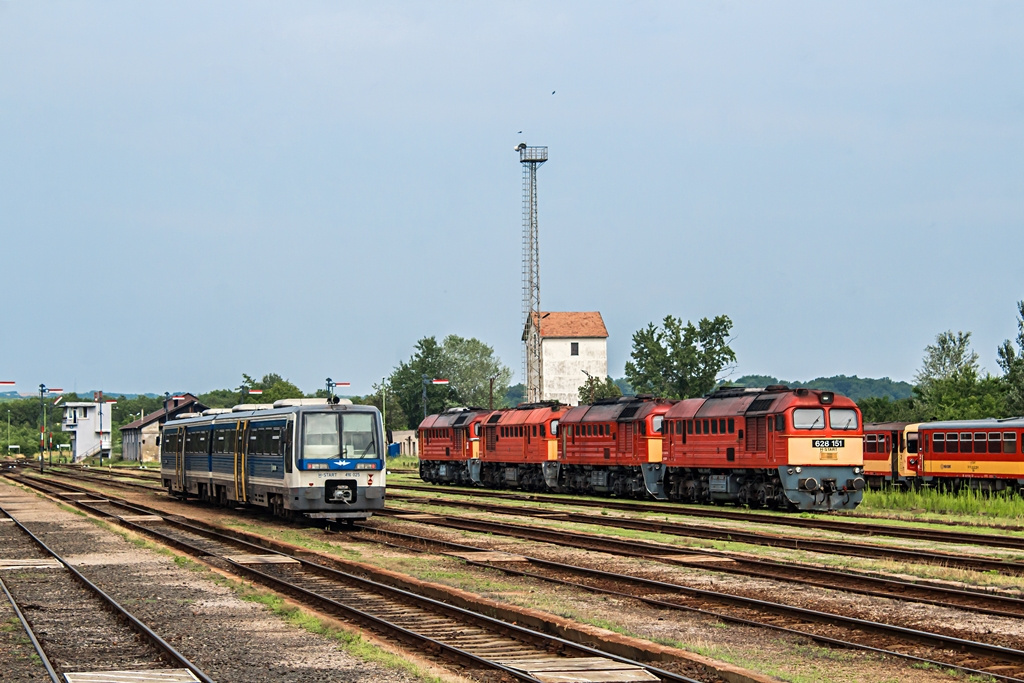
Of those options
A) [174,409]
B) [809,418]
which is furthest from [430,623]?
[174,409]

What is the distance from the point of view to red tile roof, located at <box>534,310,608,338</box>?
139625 mm

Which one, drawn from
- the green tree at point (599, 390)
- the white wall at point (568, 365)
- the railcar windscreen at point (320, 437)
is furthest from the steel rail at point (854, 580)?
the white wall at point (568, 365)

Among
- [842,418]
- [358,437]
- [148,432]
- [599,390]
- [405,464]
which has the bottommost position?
[405,464]

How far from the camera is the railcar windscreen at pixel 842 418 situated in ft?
117

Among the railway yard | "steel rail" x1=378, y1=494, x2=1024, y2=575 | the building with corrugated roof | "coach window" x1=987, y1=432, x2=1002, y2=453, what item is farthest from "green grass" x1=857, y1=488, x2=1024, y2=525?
the building with corrugated roof

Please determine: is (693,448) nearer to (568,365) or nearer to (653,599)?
(653,599)

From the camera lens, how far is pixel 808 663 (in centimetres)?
1225

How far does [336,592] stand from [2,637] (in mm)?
5251

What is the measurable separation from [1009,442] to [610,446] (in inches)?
561

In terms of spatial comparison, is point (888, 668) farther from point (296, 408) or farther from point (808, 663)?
point (296, 408)

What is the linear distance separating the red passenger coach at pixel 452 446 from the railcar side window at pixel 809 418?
1032 inches

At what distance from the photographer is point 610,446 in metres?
46.3

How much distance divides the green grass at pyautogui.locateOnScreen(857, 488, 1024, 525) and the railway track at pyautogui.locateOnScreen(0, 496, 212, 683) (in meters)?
23.4

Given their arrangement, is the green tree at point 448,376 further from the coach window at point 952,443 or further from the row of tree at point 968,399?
the coach window at point 952,443
